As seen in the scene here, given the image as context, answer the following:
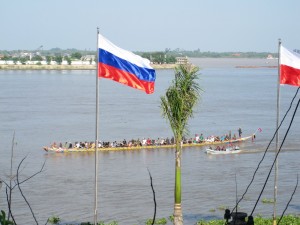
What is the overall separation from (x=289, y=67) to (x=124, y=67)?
4344 millimetres

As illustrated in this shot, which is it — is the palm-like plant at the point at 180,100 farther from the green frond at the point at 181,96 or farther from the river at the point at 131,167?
the river at the point at 131,167

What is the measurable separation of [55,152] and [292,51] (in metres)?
31.7

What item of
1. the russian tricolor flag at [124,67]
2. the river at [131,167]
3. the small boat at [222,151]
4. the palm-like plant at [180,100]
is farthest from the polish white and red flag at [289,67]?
the small boat at [222,151]

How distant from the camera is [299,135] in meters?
56.1

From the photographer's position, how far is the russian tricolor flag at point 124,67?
47.5 ft

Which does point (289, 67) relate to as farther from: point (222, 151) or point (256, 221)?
point (222, 151)

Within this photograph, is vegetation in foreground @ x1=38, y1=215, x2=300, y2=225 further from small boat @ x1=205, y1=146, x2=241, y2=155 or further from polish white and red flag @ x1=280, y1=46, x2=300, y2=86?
small boat @ x1=205, y1=146, x2=241, y2=155

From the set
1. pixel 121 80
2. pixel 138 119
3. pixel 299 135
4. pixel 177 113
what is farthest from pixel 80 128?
pixel 121 80

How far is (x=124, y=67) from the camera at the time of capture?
14.6 metres

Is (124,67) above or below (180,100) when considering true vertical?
above

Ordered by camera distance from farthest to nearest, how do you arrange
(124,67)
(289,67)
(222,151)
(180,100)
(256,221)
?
(222,151) < (256,221) < (180,100) < (289,67) < (124,67)

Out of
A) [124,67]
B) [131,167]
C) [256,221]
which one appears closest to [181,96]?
[124,67]

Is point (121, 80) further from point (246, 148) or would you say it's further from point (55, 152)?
point (246, 148)

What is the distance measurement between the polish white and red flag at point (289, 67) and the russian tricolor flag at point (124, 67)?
147 inches
